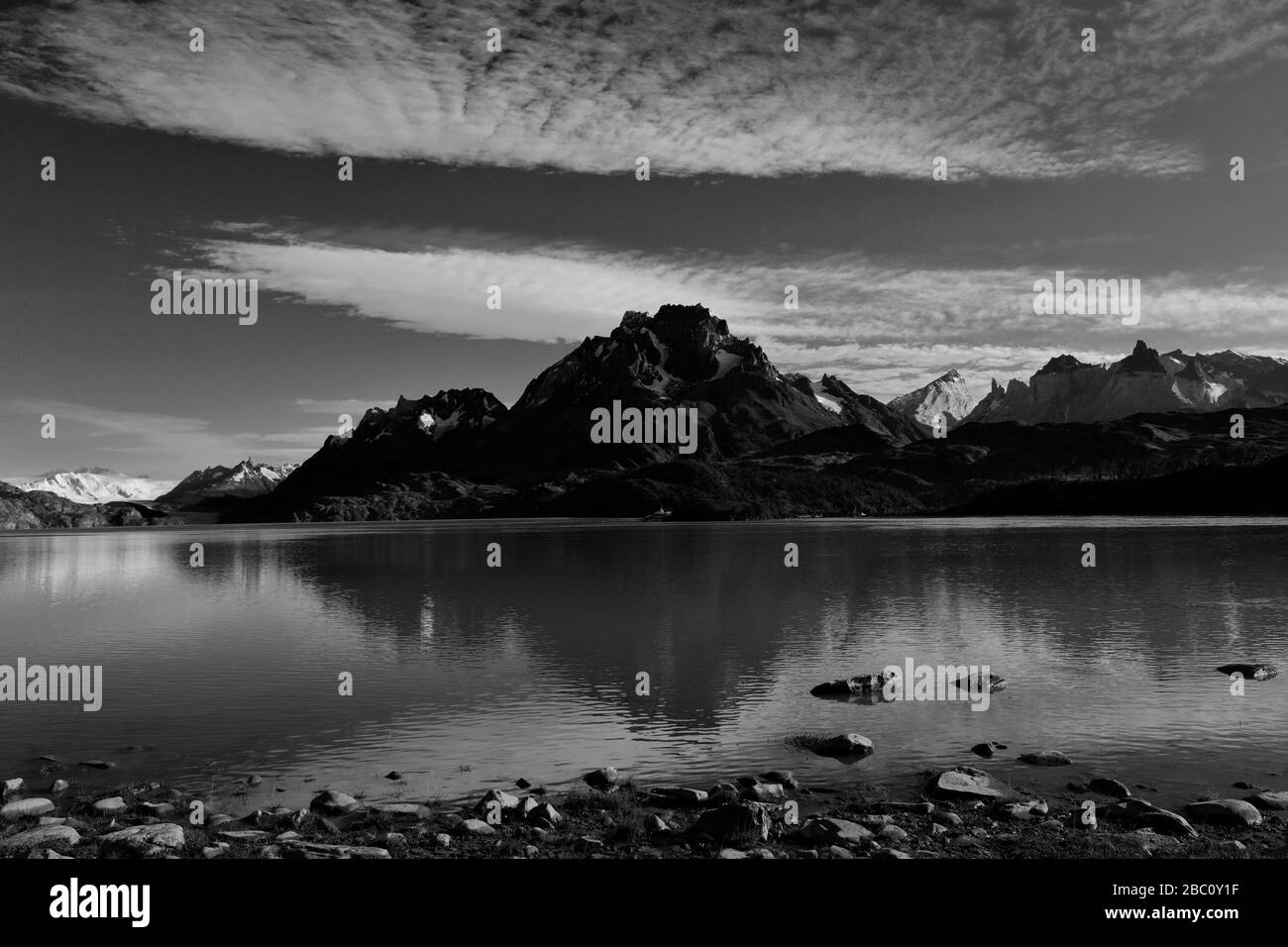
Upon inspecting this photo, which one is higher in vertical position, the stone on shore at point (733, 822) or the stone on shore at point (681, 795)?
the stone on shore at point (733, 822)

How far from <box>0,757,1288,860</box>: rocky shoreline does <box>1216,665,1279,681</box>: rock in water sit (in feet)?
71.3

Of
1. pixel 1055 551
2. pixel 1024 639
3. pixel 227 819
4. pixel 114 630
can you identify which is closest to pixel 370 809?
A: pixel 227 819

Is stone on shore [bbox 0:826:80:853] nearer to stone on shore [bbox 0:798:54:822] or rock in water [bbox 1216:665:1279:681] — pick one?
stone on shore [bbox 0:798:54:822]

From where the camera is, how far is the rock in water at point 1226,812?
22.4 metres

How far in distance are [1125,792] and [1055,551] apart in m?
137

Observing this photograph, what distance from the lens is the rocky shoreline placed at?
20562mm

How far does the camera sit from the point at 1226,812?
22703mm

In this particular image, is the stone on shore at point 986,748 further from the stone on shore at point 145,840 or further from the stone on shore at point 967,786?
the stone on shore at point 145,840

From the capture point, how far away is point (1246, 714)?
116 ft

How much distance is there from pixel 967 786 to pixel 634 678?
23180 mm

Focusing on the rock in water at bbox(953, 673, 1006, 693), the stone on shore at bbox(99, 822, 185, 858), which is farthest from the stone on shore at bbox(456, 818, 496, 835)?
the rock in water at bbox(953, 673, 1006, 693)

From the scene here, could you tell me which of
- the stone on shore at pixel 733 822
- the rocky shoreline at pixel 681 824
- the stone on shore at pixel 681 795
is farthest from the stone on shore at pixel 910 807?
the stone on shore at pixel 681 795

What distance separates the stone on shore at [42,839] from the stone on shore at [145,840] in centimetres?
87
